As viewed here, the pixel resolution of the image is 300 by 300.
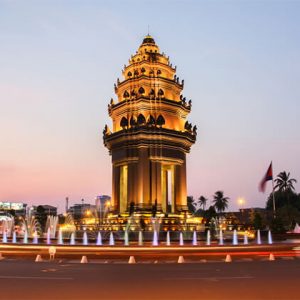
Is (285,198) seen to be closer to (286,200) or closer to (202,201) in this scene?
(286,200)

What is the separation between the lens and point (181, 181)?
6178 cm

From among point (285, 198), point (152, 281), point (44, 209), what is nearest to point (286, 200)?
point (285, 198)

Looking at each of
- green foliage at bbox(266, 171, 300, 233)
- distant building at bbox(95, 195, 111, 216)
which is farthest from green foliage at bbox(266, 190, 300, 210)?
distant building at bbox(95, 195, 111, 216)

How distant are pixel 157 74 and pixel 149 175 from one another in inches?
629

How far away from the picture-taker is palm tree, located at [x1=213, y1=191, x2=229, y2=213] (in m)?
141

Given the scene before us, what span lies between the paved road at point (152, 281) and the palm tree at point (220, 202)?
12343 centimetres

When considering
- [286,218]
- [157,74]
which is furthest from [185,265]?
[286,218]

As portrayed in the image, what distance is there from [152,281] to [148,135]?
148 ft

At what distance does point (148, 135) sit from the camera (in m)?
58.9

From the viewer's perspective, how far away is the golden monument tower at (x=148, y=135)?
5828cm

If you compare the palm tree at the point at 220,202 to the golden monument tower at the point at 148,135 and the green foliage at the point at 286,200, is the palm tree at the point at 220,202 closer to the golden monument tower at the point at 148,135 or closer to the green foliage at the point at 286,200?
the green foliage at the point at 286,200

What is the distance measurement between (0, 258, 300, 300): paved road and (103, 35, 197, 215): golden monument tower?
37301 mm

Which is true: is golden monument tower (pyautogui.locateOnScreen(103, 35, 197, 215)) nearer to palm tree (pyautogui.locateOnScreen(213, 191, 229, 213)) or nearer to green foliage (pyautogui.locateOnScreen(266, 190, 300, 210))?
green foliage (pyautogui.locateOnScreen(266, 190, 300, 210))

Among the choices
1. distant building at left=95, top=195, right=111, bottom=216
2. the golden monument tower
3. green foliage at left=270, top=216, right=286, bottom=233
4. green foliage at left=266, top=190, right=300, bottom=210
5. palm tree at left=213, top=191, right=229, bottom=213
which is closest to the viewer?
green foliage at left=270, top=216, right=286, bottom=233
